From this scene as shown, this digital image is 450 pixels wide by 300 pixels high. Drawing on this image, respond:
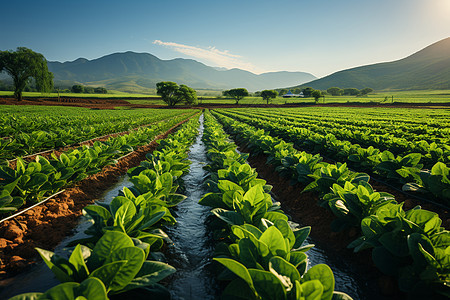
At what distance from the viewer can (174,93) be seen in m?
62.4

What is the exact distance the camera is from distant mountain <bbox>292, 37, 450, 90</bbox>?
131500 millimetres

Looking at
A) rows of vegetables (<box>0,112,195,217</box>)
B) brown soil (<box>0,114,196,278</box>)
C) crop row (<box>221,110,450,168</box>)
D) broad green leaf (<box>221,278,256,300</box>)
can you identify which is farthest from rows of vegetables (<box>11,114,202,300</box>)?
crop row (<box>221,110,450,168</box>)

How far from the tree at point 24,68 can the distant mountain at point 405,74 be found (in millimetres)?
159454

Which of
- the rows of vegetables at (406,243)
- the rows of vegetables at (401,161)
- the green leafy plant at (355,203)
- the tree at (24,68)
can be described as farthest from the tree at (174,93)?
the rows of vegetables at (406,243)

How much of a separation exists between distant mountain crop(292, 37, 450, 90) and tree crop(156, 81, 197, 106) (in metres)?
128

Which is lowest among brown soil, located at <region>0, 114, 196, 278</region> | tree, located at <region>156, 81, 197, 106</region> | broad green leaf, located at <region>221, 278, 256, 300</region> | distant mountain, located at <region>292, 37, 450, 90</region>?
brown soil, located at <region>0, 114, 196, 278</region>

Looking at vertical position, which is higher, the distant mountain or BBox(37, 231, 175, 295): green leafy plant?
the distant mountain

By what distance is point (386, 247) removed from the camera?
1.89 meters

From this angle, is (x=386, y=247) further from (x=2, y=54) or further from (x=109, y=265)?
(x=2, y=54)

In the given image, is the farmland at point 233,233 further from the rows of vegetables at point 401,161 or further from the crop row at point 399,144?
the crop row at point 399,144

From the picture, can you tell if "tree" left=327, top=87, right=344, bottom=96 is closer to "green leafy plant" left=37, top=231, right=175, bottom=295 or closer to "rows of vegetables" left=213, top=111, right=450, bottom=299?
"rows of vegetables" left=213, top=111, right=450, bottom=299

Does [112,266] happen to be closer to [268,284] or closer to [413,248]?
[268,284]

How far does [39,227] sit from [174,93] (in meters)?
62.9

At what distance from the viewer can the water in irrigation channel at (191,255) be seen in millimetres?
2141
